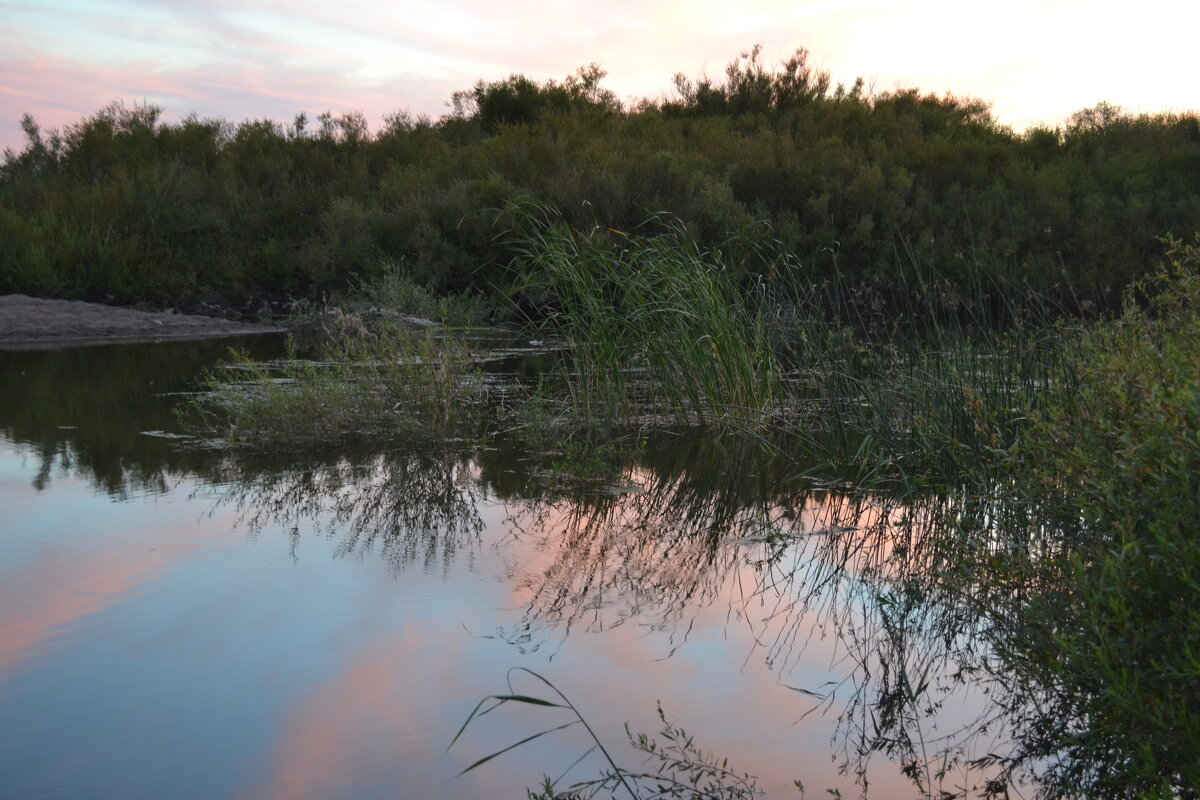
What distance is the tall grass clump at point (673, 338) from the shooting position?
6.74 metres

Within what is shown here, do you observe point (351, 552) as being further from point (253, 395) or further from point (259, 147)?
point (259, 147)

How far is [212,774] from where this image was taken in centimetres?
265

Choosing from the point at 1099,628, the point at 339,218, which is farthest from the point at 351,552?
the point at 339,218

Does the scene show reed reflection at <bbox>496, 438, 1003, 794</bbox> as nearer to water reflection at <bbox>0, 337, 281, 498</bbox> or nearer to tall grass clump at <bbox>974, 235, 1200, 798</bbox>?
tall grass clump at <bbox>974, 235, 1200, 798</bbox>

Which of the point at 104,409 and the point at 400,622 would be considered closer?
the point at 400,622

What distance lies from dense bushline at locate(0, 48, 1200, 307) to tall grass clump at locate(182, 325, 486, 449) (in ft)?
20.0

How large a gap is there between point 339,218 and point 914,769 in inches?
645

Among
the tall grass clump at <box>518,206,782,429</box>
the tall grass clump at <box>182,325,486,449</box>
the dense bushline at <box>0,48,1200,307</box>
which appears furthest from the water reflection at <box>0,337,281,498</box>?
the dense bushline at <box>0,48,1200,307</box>

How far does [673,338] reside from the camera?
22.9 feet

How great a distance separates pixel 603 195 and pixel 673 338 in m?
9.96

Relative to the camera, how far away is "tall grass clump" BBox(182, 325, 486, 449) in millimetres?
6770

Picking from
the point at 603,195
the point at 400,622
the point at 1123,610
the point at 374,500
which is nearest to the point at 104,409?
the point at 374,500

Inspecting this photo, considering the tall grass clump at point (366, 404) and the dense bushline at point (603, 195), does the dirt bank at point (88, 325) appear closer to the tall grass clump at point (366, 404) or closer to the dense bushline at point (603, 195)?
the dense bushline at point (603, 195)

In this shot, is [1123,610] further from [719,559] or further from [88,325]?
[88,325]
